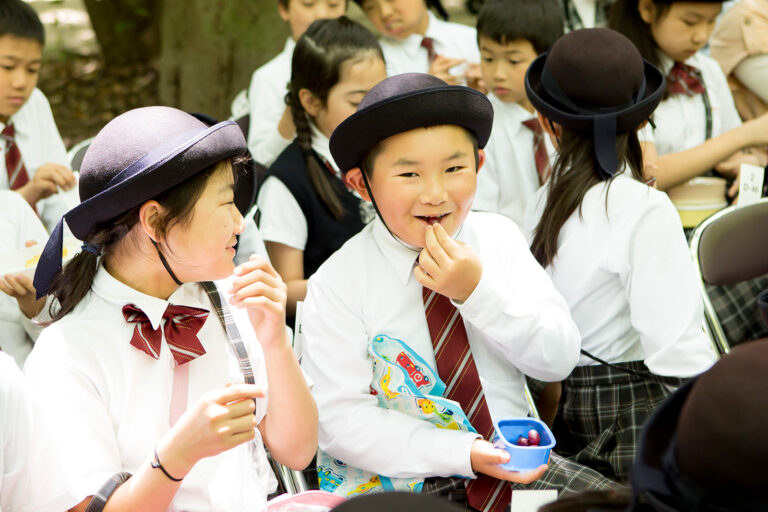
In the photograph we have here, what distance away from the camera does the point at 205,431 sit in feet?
5.74

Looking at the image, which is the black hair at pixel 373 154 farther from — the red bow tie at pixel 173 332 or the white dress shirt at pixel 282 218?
the white dress shirt at pixel 282 218

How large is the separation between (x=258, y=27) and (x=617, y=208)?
3.76 metres

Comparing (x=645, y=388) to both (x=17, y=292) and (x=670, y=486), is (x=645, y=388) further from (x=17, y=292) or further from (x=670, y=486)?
(x=17, y=292)

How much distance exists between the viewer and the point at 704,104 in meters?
3.94

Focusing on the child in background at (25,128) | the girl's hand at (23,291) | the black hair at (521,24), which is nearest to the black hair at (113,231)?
the girl's hand at (23,291)

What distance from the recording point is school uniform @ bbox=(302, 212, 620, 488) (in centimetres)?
223

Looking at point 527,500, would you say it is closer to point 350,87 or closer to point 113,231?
point 113,231

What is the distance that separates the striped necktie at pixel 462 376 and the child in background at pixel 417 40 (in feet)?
6.36

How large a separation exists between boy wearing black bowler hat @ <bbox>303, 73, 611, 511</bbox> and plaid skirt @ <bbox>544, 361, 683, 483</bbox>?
0.20 m

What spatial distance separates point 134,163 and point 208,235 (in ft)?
0.76

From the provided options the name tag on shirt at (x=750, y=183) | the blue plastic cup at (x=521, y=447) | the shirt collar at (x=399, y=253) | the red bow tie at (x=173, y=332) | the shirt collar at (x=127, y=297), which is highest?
the shirt collar at (x=127, y=297)

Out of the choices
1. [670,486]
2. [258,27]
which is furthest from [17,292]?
[258,27]

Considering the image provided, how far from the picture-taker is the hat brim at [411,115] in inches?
85.8

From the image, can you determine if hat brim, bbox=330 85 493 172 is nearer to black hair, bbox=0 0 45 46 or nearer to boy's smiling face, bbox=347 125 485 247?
boy's smiling face, bbox=347 125 485 247
